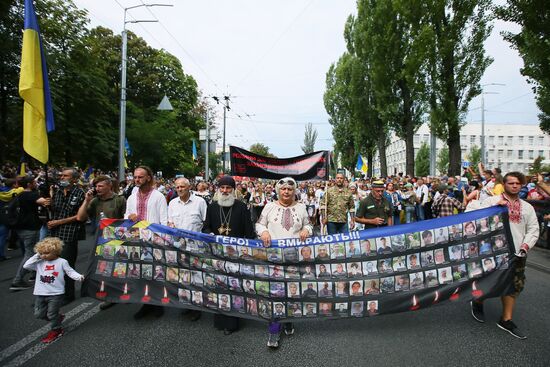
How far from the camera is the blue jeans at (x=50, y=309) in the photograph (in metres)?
3.75

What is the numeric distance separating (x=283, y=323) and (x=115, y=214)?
2707 mm

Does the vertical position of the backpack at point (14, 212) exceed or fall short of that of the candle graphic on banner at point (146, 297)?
it exceeds it

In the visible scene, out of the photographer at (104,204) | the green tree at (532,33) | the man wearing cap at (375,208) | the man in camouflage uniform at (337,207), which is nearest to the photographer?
the photographer at (104,204)

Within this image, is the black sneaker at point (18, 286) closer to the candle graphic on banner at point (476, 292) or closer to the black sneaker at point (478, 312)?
the candle graphic on banner at point (476, 292)

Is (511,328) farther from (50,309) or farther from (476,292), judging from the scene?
(50,309)

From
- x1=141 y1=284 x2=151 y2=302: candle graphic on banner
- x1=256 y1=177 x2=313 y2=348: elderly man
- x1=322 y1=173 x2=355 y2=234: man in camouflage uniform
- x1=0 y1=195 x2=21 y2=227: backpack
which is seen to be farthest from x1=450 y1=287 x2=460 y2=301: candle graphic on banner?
x1=0 y1=195 x2=21 y2=227: backpack

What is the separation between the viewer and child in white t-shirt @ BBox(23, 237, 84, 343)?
3754mm

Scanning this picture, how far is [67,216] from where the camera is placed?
15.8 feet

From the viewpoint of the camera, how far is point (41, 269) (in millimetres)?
3840

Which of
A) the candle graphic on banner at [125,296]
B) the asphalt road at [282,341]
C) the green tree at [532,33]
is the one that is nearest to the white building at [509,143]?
the green tree at [532,33]

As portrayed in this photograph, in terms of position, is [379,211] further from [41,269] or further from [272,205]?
[41,269]

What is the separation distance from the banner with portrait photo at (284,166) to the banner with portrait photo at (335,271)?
251cm

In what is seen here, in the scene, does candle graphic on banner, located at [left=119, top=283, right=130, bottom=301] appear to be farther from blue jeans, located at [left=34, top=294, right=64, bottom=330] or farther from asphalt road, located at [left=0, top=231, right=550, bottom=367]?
blue jeans, located at [left=34, top=294, right=64, bottom=330]

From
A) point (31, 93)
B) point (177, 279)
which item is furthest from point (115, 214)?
point (31, 93)
